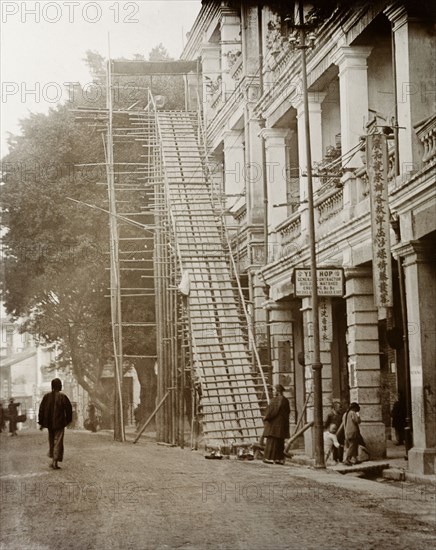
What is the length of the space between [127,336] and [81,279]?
206cm

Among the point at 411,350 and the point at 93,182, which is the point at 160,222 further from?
the point at 411,350

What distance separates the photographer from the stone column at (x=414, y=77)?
15.6 metres

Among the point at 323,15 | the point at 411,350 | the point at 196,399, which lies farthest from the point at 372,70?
the point at 196,399

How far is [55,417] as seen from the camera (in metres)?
15.3

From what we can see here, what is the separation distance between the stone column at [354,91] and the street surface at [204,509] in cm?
577

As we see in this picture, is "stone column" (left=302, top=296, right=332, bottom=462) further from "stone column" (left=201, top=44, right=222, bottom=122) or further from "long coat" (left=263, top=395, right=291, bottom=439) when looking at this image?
"stone column" (left=201, top=44, right=222, bottom=122)

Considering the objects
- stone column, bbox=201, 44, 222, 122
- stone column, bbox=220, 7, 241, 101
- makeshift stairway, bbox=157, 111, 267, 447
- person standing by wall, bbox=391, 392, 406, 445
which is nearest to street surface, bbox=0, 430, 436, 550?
makeshift stairway, bbox=157, 111, 267, 447

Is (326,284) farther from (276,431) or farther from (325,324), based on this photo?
(276,431)

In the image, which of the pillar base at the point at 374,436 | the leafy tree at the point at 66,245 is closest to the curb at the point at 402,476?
the pillar base at the point at 374,436

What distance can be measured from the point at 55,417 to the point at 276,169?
9738 millimetres

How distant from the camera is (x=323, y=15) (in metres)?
18.5

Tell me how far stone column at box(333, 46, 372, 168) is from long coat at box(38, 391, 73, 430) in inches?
254

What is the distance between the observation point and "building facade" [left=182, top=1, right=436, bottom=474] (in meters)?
15.3

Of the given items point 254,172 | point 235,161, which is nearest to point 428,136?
point 254,172
